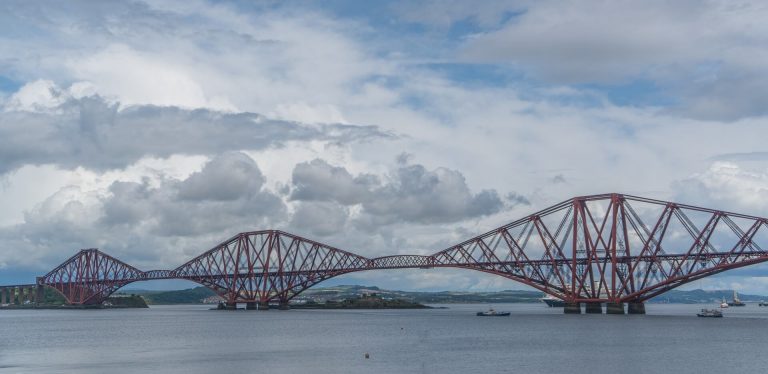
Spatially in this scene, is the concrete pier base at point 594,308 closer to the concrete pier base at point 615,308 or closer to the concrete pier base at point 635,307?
the concrete pier base at point 635,307

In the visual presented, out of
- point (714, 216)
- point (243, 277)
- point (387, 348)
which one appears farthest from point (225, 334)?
point (243, 277)

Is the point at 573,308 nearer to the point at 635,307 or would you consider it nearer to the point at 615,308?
the point at 615,308

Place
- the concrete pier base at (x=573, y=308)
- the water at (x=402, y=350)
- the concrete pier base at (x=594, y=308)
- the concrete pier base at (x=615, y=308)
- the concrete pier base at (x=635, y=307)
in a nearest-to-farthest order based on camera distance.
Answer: the water at (x=402, y=350) → the concrete pier base at (x=615, y=308) → the concrete pier base at (x=635, y=307) → the concrete pier base at (x=594, y=308) → the concrete pier base at (x=573, y=308)

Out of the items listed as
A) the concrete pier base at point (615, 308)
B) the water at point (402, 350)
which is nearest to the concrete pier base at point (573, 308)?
the concrete pier base at point (615, 308)

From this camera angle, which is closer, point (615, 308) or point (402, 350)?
point (402, 350)

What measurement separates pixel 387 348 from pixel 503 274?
68826 mm

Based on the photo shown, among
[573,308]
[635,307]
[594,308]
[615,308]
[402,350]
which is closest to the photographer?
[402,350]

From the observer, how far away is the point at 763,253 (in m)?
113

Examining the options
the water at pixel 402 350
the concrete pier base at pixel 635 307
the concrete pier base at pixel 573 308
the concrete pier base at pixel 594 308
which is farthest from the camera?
the concrete pier base at pixel 573 308

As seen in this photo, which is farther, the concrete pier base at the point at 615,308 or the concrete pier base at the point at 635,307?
the concrete pier base at the point at 635,307

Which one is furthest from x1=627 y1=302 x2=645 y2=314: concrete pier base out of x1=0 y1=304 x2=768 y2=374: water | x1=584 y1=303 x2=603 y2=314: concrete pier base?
x1=0 y1=304 x2=768 y2=374: water

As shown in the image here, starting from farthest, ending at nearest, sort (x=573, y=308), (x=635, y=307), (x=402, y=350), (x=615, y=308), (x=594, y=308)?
(x=573, y=308)
(x=594, y=308)
(x=635, y=307)
(x=615, y=308)
(x=402, y=350)

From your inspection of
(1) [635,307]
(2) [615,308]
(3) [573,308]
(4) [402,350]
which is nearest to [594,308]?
(3) [573,308]

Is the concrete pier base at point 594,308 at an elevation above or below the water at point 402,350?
above
